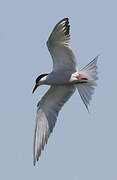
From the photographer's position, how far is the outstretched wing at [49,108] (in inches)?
469

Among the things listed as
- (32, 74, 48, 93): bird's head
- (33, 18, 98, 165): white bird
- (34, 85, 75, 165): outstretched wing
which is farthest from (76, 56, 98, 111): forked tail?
(32, 74, 48, 93): bird's head

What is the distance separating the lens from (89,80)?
38.8ft

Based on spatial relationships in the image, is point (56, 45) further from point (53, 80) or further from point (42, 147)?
point (42, 147)

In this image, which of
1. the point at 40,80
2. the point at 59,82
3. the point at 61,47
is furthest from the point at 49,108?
A: the point at 61,47

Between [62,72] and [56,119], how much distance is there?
1.25m

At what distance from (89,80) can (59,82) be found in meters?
0.81

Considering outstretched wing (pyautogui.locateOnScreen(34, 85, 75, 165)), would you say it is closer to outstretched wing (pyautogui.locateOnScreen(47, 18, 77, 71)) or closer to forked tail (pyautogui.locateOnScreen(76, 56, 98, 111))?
forked tail (pyautogui.locateOnScreen(76, 56, 98, 111))

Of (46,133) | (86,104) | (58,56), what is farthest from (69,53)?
(46,133)

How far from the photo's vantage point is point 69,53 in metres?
11.4

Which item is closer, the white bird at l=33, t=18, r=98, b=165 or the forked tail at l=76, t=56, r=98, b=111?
the white bird at l=33, t=18, r=98, b=165

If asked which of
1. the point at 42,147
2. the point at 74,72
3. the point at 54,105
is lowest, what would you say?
the point at 42,147

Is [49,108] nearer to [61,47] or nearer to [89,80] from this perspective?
[89,80]

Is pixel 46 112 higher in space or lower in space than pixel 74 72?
lower

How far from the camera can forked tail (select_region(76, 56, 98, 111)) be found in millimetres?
11758
